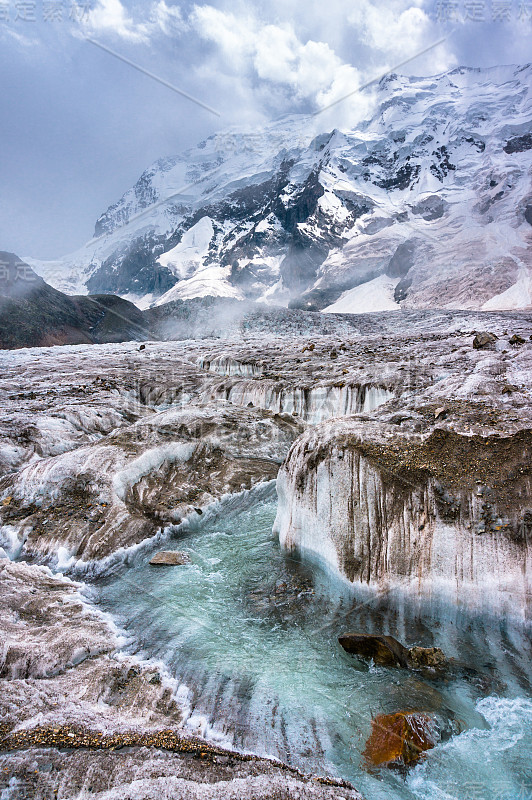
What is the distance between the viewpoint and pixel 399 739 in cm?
506

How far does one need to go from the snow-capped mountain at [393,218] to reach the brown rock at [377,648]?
7635 centimetres

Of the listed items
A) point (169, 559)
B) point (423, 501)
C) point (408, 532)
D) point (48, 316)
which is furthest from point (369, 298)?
point (408, 532)

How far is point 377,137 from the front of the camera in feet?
499

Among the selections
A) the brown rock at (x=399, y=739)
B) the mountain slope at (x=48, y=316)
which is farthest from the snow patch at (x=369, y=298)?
the brown rock at (x=399, y=739)

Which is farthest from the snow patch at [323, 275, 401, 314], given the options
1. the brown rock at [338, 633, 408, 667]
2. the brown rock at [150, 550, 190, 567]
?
the brown rock at [338, 633, 408, 667]

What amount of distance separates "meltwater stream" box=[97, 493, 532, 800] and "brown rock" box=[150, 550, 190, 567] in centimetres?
35

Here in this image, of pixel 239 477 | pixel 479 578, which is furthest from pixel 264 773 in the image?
pixel 239 477

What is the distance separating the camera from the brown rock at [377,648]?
6.26m

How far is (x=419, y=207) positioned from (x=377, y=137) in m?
49.8

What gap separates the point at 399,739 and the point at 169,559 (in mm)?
5849

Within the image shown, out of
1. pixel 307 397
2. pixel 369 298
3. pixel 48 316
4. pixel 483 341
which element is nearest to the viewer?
pixel 307 397

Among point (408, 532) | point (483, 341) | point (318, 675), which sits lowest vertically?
point (318, 675)

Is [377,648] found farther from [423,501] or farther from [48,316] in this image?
[48,316]

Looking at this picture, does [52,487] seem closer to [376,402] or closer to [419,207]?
[376,402]
